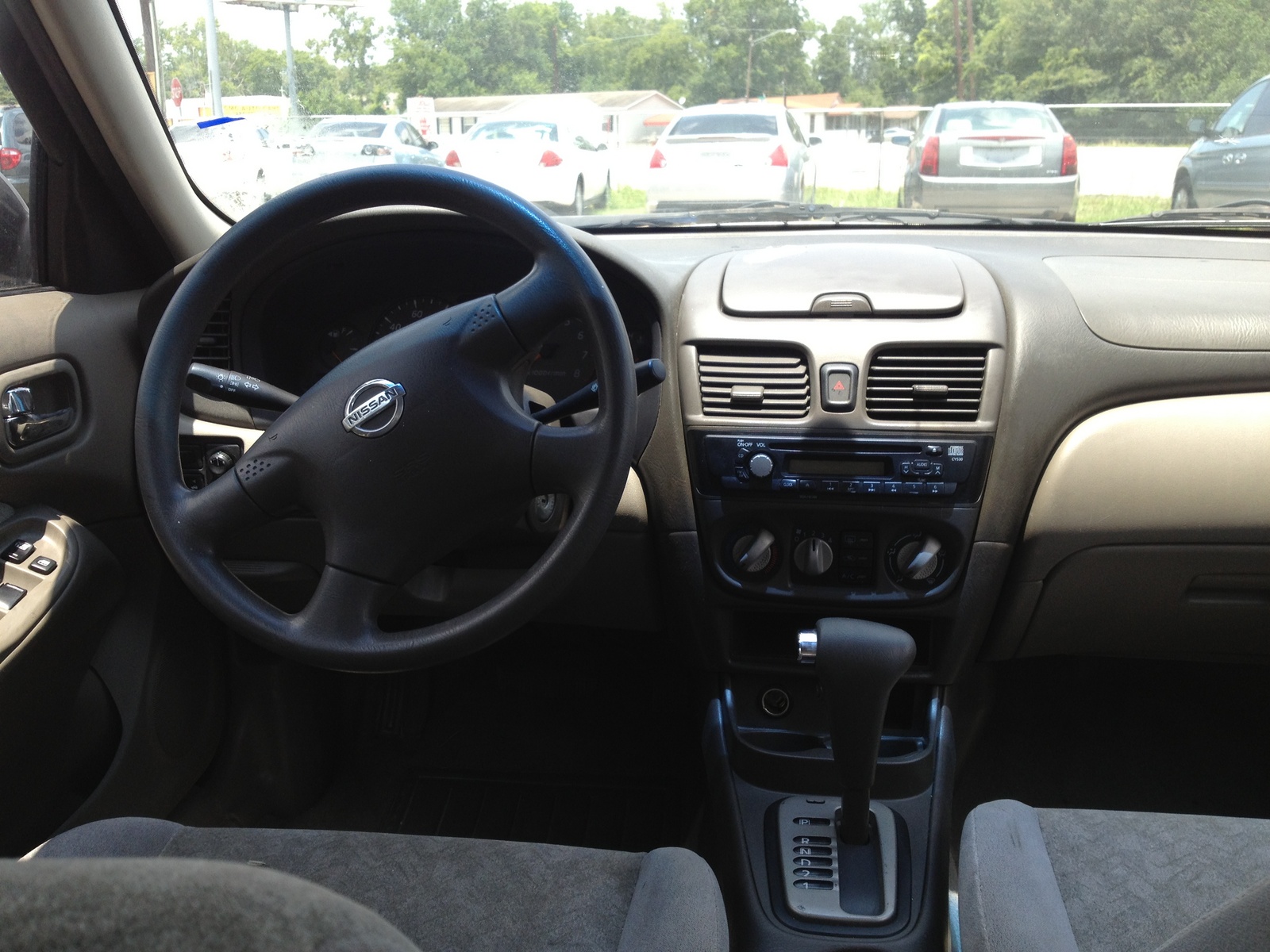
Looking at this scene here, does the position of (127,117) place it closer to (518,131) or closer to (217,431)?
(217,431)

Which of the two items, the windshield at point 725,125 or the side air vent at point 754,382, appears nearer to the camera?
the side air vent at point 754,382

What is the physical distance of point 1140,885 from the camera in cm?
153

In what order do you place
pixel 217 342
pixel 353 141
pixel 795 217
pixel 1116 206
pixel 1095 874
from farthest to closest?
pixel 795 217
pixel 1116 206
pixel 353 141
pixel 217 342
pixel 1095 874

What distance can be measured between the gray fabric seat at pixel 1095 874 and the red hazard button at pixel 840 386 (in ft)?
2.34

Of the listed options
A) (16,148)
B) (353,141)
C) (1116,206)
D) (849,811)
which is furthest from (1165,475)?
(16,148)

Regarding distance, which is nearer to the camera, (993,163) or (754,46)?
(754,46)

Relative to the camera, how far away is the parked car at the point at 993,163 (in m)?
2.48

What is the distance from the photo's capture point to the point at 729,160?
9.04 ft

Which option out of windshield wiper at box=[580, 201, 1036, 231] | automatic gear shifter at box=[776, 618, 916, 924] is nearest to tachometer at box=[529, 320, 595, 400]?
windshield wiper at box=[580, 201, 1036, 231]

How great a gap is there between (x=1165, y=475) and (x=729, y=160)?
4.05 feet

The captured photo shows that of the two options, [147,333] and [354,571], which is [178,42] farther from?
[354,571]

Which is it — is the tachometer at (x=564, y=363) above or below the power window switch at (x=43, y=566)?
above

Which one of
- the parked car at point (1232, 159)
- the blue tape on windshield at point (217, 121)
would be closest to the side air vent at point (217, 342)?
the blue tape on windshield at point (217, 121)

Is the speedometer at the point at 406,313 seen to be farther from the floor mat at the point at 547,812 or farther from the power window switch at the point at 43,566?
the floor mat at the point at 547,812
